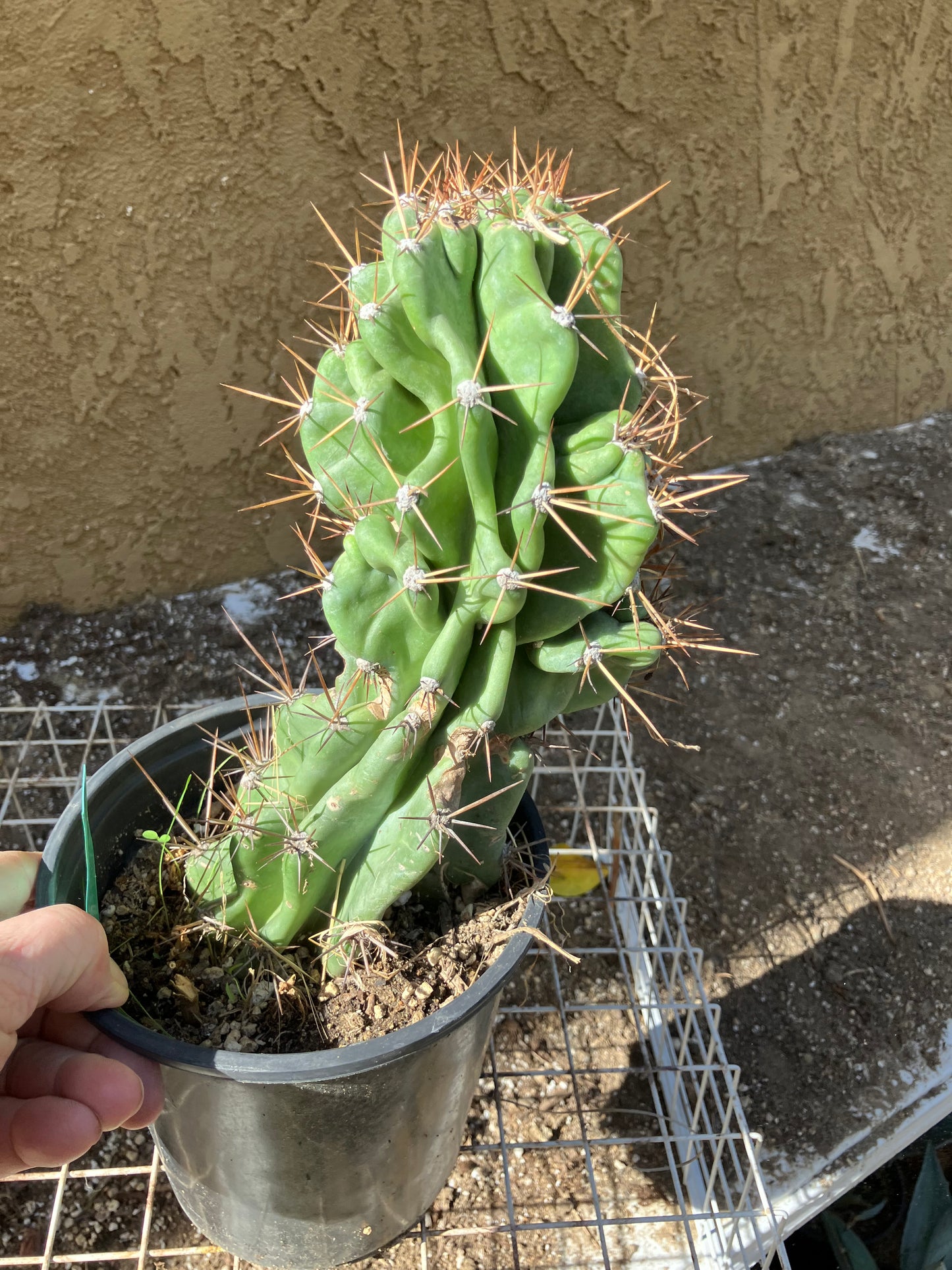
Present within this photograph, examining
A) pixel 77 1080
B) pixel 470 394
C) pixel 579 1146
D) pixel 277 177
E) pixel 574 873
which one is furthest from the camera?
pixel 277 177

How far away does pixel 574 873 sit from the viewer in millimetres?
1458

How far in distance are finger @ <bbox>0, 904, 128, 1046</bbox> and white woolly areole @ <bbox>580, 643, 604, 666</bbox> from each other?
1.40ft

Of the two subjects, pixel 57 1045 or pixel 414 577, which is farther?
pixel 57 1045

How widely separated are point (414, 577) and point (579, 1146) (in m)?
0.76

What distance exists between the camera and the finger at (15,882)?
2.75 feet

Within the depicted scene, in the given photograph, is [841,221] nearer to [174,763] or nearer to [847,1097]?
[847,1097]

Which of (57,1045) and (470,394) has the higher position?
(470,394)

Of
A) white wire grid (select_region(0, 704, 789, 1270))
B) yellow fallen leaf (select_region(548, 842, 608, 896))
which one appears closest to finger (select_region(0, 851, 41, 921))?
white wire grid (select_region(0, 704, 789, 1270))

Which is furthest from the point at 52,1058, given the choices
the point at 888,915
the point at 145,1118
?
the point at 888,915

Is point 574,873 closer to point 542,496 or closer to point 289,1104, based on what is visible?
point 289,1104

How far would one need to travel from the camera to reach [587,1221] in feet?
3.00

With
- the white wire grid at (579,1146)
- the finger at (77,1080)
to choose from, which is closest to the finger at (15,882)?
the finger at (77,1080)

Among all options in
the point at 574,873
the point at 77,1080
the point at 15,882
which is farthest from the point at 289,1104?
the point at 574,873

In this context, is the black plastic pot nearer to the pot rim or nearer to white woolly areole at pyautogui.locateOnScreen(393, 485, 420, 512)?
the pot rim
